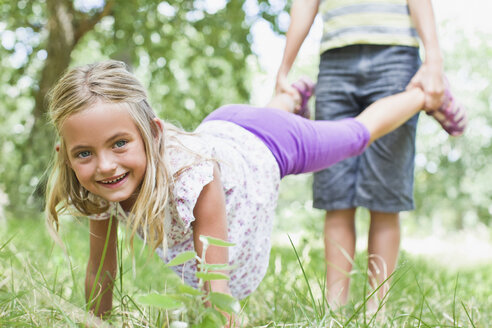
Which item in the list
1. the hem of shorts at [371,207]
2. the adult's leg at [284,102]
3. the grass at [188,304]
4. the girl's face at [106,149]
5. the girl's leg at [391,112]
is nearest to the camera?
the grass at [188,304]

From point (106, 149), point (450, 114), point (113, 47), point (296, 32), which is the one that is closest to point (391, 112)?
point (450, 114)

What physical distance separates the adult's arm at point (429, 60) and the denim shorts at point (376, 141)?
0.28 ft

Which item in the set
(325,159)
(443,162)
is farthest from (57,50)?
(443,162)

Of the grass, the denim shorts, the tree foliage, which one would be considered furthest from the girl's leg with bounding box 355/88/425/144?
the tree foliage

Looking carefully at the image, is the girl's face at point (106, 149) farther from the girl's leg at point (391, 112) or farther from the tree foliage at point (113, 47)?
the tree foliage at point (113, 47)

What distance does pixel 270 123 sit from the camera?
194 centimetres

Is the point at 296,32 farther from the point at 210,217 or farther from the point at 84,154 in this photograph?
the point at 84,154

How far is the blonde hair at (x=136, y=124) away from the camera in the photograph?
1300 mm

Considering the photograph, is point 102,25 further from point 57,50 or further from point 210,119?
point 210,119

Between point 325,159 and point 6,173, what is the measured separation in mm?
4542

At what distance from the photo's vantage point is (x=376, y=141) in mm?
2156

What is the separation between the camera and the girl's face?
4.11ft

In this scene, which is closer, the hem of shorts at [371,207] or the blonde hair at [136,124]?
the blonde hair at [136,124]

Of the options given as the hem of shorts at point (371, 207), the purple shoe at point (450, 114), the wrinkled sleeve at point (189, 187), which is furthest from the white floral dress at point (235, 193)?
the purple shoe at point (450, 114)
